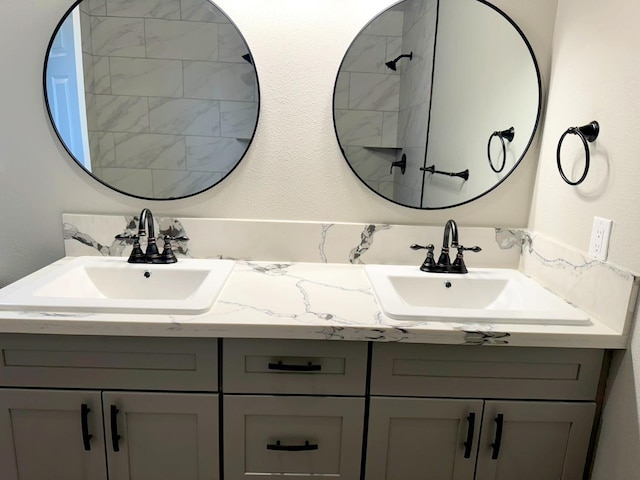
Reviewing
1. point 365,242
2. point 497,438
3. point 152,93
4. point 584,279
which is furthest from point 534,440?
point 152,93

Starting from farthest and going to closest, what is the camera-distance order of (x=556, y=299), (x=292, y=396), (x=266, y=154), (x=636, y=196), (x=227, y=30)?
1. (x=266, y=154)
2. (x=227, y=30)
3. (x=556, y=299)
4. (x=292, y=396)
5. (x=636, y=196)

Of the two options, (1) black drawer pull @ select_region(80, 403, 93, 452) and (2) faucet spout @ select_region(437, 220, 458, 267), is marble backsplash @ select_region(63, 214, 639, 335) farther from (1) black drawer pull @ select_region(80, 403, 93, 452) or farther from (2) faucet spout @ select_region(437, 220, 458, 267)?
(1) black drawer pull @ select_region(80, 403, 93, 452)

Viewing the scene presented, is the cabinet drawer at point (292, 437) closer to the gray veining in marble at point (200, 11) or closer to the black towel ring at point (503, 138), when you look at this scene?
the black towel ring at point (503, 138)

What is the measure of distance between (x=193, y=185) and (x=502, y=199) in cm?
114

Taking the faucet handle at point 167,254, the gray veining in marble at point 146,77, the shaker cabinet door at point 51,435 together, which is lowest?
the shaker cabinet door at point 51,435

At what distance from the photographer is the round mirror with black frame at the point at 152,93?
159 cm

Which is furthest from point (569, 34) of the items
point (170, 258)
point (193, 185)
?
point (170, 258)

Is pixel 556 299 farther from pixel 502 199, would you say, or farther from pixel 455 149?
pixel 455 149

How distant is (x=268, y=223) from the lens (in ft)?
5.70

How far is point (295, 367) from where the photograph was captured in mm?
1274

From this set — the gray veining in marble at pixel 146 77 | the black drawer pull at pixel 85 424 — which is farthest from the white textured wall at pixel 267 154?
the black drawer pull at pixel 85 424

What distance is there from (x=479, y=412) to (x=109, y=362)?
1.02 m

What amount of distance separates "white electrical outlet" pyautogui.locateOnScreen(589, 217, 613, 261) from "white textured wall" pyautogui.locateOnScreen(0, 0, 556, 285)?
1.43 feet

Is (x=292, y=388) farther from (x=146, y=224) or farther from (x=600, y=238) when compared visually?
(x=600, y=238)
